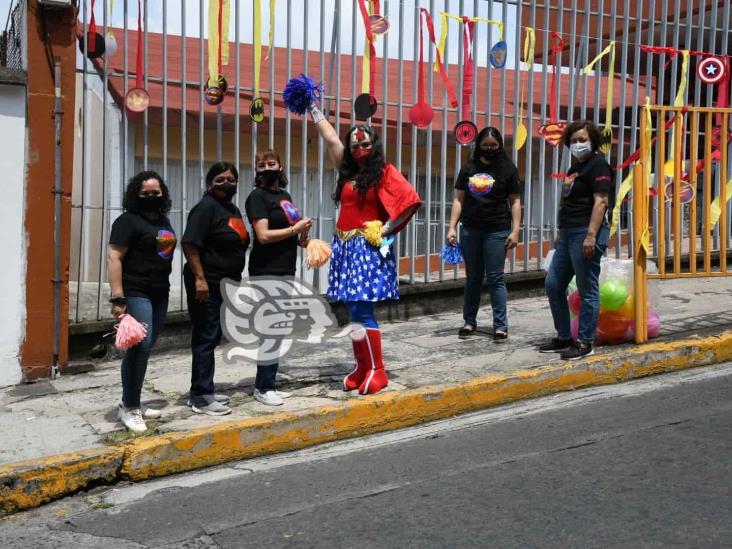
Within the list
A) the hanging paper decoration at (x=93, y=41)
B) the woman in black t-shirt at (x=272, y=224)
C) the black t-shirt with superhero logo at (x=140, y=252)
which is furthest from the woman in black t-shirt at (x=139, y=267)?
the hanging paper decoration at (x=93, y=41)

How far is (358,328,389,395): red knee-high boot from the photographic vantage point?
18.0 feet

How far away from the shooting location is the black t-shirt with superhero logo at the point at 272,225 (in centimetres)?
526

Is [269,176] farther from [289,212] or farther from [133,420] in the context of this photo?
[133,420]

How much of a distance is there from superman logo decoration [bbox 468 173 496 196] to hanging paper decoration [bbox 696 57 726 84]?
3.17m

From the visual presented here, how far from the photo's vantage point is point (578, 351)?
6055mm

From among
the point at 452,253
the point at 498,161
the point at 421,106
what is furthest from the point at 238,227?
the point at 421,106

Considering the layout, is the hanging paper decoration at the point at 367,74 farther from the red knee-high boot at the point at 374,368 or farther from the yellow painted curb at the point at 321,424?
the yellow painted curb at the point at 321,424

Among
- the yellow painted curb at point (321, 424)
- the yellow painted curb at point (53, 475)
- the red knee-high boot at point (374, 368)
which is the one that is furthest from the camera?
the red knee-high boot at point (374, 368)

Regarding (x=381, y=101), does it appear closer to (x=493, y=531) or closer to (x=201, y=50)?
(x=201, y=50)

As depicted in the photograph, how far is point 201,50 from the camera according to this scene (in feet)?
23.7

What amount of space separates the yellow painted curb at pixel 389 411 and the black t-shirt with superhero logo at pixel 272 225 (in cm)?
91

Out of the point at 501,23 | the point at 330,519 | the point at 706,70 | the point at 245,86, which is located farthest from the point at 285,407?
the point at 706,70

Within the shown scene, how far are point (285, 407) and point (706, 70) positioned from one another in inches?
227

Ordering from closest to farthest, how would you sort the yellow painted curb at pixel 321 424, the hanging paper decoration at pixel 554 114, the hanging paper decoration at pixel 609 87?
the yellow painted curb at pixel 321 424 < the hanging paper decoration at pixel 554 114 < the hanging paper decoration at pixel 609 87
